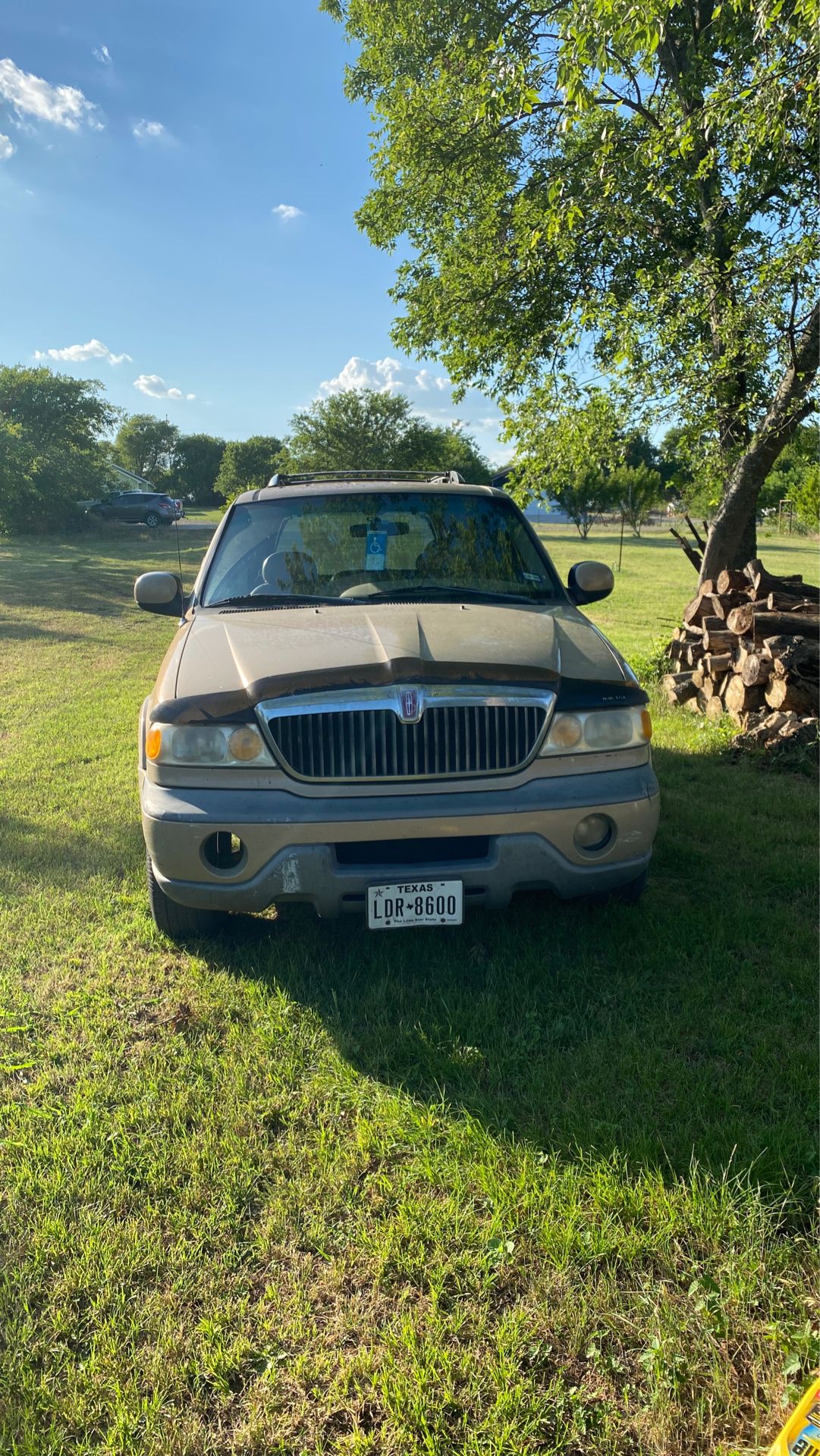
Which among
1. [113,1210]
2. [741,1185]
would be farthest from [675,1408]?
[113,1210]

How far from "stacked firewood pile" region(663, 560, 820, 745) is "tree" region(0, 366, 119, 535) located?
93.8 ft

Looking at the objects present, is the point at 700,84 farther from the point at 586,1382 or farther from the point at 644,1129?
the point at 586,1382

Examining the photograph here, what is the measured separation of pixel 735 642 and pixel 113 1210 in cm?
626

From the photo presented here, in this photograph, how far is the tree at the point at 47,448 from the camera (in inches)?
1187

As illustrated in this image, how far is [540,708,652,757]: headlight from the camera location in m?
2.98

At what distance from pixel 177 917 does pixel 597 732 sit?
182cm

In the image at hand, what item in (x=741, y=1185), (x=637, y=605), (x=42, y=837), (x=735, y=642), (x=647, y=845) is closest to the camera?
(x=741, y=1185)

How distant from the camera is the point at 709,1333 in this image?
177cm

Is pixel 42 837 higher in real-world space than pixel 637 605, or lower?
lower

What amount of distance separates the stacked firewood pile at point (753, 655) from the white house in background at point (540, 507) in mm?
1921

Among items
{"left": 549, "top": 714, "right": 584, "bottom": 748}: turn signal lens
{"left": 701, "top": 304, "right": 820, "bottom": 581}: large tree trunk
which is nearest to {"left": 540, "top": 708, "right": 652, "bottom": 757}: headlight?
{"left": 549, "top": 714, "right": 584, "bottom": 748}: turn signal lens

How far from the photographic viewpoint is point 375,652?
9.70 ft

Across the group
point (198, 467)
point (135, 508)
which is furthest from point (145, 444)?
point (135, 508)

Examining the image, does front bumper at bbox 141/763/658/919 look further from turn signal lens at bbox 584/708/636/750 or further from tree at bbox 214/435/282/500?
tree at bbox 214/435/282/500
